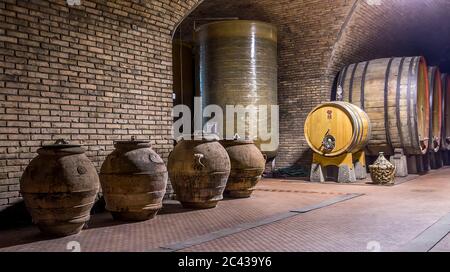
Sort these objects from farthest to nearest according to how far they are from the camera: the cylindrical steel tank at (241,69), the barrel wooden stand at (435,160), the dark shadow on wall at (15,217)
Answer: the barrel wooden stand at (435,160) < the cylindrical steel tank at (241,69) < the dark shadow on wall at (15,217)

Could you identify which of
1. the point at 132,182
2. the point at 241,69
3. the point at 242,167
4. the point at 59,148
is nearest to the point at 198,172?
the point at 132,182

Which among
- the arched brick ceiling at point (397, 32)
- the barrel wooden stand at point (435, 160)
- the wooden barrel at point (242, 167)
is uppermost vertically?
the arched brick ceiling at point (397, 32)

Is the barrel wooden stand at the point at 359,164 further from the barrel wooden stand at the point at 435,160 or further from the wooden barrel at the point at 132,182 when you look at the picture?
the wooden barrel at the point at 132,182

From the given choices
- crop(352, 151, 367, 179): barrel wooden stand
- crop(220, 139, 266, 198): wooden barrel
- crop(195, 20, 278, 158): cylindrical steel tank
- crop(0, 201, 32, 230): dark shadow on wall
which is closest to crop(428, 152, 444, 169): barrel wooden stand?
crop(352, 151, 367, 179): barrel wooden stand

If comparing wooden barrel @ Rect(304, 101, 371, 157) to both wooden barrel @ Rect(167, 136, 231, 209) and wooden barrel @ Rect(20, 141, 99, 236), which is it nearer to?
wooden barrel @ Rect(167, 136, 231, 209)

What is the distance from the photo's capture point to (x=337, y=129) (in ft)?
27.1

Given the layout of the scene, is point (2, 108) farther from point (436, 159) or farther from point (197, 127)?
point (436, 159)

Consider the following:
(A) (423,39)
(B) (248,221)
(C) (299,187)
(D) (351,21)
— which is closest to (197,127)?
(C) (299,187)

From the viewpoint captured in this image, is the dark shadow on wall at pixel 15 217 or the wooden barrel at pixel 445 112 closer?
the dark shadow on wall at pixel 15 217

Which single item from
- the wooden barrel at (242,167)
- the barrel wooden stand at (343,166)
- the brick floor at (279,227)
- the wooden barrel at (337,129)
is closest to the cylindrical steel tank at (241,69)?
the wooden barrel at (337,129)

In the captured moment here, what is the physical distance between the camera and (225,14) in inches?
411

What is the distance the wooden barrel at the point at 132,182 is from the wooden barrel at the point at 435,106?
733 cm

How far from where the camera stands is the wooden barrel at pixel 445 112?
1102 cm

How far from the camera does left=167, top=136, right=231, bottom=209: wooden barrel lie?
5.39 metres
